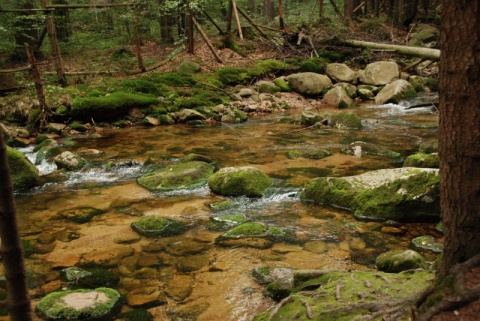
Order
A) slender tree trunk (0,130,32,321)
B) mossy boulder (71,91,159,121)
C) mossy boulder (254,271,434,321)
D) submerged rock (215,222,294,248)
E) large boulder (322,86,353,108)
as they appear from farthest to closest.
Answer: large boulder (322,86,353,108) < mossy boulder (71,91,159,121) < submerged rock (215,222,294,248) < mossy boulder (254,271,434,321) < slender tree trunk (0,130,32,321)

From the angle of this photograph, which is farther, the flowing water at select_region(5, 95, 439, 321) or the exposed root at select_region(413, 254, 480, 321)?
the flowing water at select_region(5, 95, 439, 321)

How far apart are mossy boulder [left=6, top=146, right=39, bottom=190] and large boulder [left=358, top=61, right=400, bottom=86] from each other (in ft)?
42.6

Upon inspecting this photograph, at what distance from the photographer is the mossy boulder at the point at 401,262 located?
3.77m

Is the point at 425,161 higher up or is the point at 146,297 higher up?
the point at 425,161

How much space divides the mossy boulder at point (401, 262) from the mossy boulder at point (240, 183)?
2.78 metres

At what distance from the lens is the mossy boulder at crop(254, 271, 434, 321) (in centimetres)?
259

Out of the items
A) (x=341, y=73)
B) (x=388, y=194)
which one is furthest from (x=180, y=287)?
(x=341, y=73)

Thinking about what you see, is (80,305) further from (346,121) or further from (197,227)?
(346,121)

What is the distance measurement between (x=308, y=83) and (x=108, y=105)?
7.25 m

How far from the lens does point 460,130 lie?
2.08 meters

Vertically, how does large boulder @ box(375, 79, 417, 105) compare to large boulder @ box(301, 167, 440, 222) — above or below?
above

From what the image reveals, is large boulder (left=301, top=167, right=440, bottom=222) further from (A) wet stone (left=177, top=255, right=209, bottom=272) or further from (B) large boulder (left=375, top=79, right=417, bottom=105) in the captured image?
(B) large boulder (left=375, top=79, right=417, bottom=105)

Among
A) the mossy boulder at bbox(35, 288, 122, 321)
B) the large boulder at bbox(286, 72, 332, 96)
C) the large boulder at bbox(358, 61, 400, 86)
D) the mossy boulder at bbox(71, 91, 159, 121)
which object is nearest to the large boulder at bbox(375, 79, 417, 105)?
the large boulder at bbox(358, 61, 400, 86)

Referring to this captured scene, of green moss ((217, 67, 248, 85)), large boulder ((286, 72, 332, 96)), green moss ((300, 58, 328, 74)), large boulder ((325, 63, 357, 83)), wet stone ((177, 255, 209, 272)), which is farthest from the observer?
green moss ((300, 58, 328, 74))
